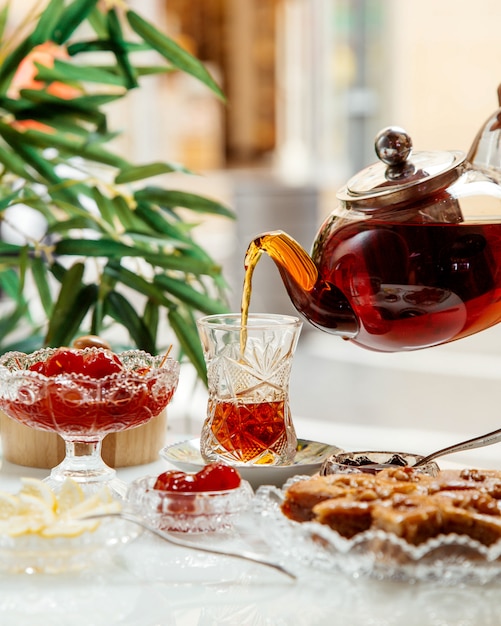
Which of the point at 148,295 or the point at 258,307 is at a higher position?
the point at 148,295

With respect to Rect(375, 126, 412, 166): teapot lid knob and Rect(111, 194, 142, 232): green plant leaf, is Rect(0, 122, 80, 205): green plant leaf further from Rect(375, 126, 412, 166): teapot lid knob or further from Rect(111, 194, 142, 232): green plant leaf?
Rect(375, 126, 412, 166): teapot lid knob

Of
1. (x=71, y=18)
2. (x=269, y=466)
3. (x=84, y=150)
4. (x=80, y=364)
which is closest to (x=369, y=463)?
(x=269, y=466)

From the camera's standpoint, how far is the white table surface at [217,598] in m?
0.79

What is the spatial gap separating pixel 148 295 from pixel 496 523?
2.76 ft

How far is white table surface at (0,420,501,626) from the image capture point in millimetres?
793

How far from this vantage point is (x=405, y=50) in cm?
638

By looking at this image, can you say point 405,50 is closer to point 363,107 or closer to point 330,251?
point 363,107

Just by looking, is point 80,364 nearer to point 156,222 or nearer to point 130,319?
point 130,319

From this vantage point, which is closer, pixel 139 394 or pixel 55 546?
pixel 55 546

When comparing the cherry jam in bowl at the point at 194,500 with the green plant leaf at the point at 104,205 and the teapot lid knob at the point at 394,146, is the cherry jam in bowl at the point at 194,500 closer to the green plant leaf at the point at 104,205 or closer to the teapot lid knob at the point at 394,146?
the teapot lid knob at the point at 394,146

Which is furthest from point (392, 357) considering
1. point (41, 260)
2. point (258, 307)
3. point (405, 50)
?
point (41, 260)

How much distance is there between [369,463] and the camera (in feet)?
3.57

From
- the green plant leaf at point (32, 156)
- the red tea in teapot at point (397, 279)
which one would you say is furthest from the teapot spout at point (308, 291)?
the green plant leaf at point (32, 156)

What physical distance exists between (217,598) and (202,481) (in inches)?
5.4
